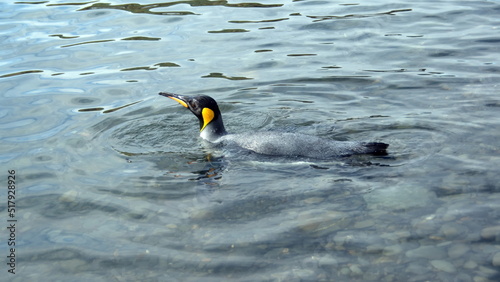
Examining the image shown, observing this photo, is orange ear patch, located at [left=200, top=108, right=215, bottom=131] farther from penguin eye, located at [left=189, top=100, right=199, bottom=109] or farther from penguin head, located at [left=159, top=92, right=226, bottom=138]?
penguin eye, located at [left=189, top=100, right=199, bottom=109]

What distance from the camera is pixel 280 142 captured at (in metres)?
7.76

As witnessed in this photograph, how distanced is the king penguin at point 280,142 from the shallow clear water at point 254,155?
0.47 ft

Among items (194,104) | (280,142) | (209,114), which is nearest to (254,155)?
(280,142)

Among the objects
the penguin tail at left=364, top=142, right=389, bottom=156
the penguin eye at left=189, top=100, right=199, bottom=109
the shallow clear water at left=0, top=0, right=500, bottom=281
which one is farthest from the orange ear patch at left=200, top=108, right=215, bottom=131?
the penguin tail at left=364, top=142, right=389, bottom=156

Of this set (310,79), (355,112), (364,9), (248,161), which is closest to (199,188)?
(248,161)

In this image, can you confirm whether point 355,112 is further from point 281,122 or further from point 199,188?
point 199,188

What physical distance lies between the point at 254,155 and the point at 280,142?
15.2 inches

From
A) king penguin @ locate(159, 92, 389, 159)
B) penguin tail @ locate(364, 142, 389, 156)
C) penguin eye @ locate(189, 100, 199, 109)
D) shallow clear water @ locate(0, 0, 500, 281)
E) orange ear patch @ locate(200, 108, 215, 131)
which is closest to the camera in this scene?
shallow clear water @ locate(0, 0, 500, 281)

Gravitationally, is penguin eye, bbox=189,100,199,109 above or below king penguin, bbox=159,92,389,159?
above

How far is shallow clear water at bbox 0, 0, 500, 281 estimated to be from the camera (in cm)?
570

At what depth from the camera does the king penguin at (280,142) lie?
7.48 m

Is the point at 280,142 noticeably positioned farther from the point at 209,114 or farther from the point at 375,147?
the point at 209,114

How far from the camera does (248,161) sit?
782 centimetres

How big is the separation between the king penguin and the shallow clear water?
14cm
